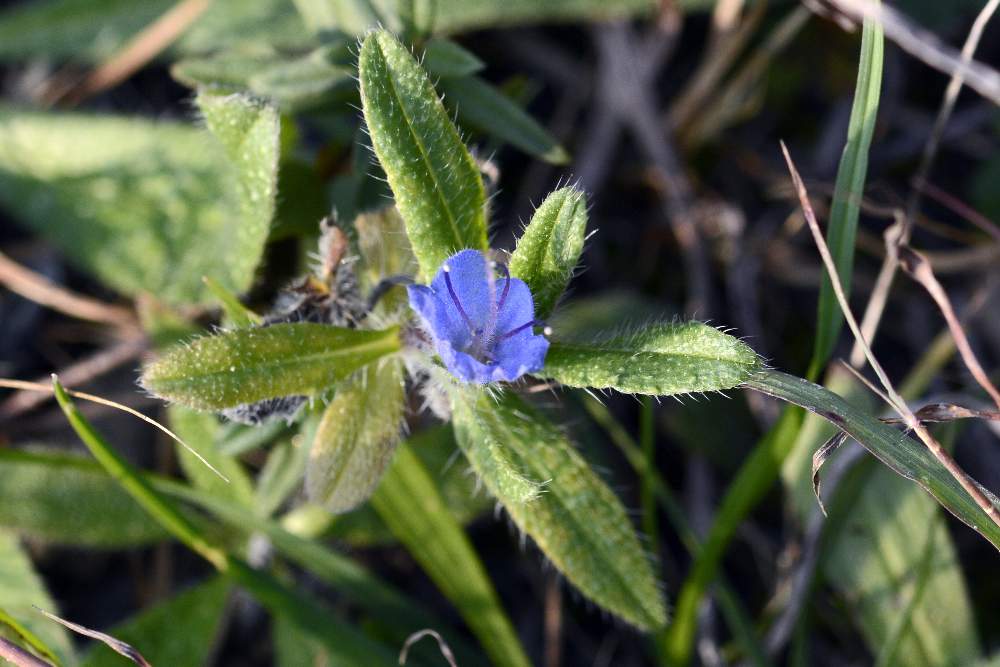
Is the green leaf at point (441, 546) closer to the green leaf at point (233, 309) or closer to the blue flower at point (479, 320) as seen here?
the green leaf at point (233, 309)

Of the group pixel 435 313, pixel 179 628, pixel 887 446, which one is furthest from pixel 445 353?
pixel 179 628

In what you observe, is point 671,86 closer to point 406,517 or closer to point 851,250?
point 851,250

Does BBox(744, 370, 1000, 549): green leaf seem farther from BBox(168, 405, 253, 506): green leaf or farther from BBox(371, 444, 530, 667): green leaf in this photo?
BBox(168, 405, 253, 506): green leaf

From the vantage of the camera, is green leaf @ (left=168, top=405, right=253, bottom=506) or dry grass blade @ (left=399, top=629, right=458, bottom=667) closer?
dry grass blade @ (left=399, top=629, right=458, bottom=667)

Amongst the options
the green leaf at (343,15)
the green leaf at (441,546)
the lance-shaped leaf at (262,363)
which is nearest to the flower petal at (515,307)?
the lance-shaped leaf at (262,363)

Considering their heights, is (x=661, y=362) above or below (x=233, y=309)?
below

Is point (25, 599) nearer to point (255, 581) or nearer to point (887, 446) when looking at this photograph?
point (255, 581)

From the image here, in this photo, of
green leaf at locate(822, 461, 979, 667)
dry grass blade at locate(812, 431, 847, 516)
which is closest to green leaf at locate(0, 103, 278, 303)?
dry grass blade at locate(812, 431, 847, 516)

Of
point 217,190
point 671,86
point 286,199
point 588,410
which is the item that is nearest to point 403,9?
point 286,199
